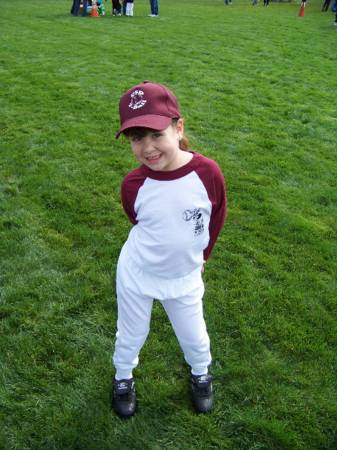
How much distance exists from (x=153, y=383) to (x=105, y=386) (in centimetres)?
34

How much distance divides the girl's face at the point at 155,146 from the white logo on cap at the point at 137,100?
4.5 inches

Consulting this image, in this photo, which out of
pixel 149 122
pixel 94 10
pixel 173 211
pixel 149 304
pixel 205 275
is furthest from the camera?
pixel 94 10

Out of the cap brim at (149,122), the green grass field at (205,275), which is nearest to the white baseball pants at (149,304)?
the green grass field at (205,275)

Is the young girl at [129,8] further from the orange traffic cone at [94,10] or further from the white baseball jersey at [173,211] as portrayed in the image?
the white baseball jersey at [173,211]

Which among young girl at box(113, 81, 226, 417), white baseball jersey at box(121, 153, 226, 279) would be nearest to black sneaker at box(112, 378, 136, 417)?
young girl at box(113, 81, 226, 417)

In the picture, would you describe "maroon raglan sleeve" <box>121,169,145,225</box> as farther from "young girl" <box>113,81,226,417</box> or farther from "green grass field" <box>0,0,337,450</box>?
"green grass field" <box>0,0,337,450</box>

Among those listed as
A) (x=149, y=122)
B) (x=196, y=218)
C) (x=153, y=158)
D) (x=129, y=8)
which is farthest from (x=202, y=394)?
(x=129, y=8)

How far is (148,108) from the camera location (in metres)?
1.98

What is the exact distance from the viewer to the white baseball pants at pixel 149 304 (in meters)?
2.32

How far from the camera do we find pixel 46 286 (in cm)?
367

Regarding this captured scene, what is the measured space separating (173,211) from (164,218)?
61 mm

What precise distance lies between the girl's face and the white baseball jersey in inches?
3.0

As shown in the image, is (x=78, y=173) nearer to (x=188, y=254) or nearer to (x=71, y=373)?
(x=71, y=373)

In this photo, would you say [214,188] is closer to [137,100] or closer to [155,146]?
[155,146]
